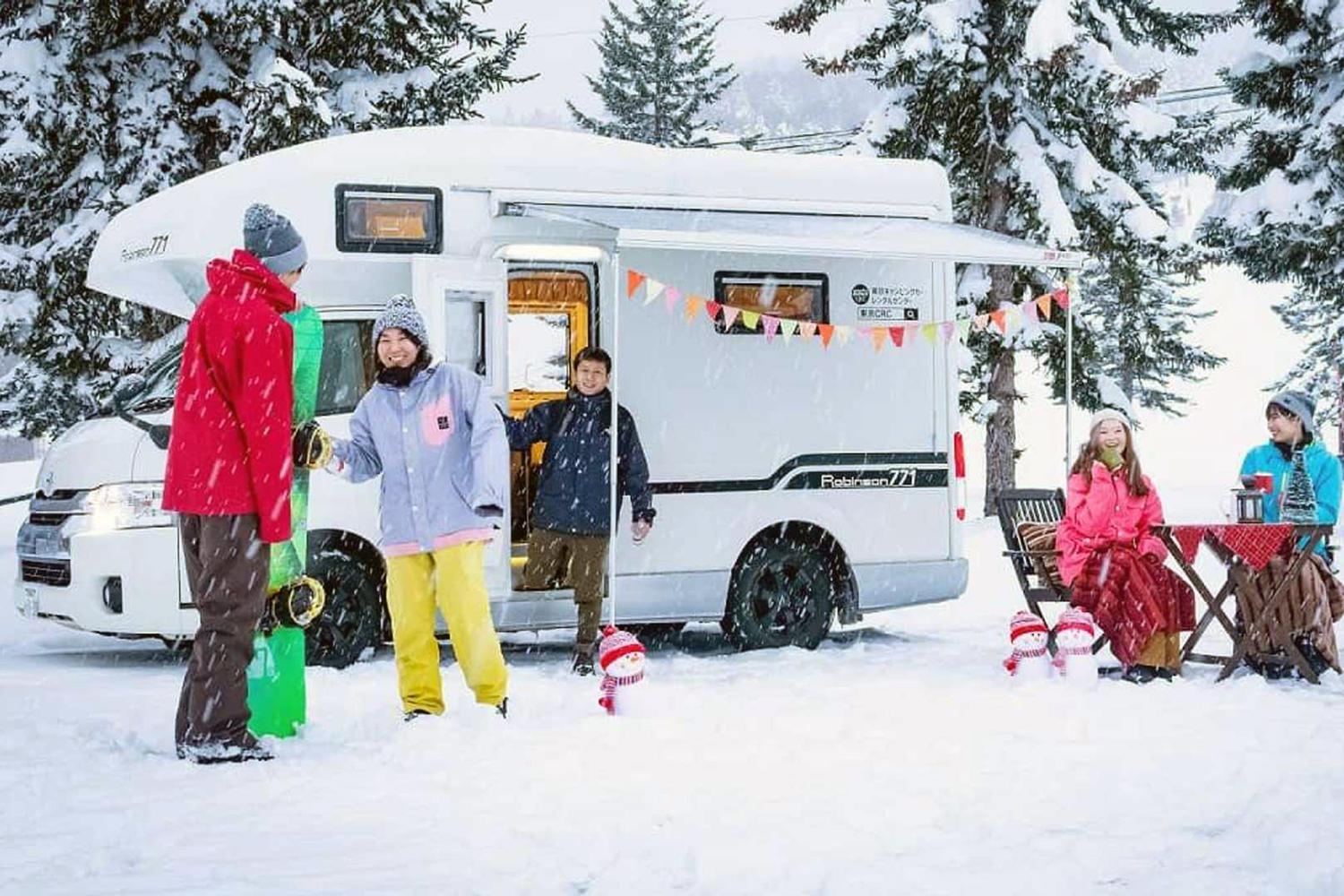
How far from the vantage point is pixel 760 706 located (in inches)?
292

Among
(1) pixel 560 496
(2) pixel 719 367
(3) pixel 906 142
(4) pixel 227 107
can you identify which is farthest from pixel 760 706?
(3) pixel 906 142

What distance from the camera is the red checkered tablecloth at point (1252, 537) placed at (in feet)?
26.9

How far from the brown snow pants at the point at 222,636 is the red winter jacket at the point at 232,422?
0.25 ft

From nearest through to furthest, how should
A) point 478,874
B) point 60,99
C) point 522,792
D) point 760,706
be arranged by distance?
point 478,874
point 522,792
point 760,706
point 60,99

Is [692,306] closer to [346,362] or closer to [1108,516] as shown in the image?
[346,362]

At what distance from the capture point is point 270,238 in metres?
6.12

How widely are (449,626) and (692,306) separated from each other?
2.88m

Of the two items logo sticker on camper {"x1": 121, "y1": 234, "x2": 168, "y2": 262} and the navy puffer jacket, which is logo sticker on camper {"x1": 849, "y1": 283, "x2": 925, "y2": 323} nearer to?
the navy puffer jacket

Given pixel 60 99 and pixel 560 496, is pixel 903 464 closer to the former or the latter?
pixel 560 496

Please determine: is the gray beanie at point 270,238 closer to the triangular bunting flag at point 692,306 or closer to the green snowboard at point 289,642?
the green snowboard at point 289,642

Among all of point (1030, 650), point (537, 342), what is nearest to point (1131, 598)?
point (1030, 650)

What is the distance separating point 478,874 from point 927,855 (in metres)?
1.21

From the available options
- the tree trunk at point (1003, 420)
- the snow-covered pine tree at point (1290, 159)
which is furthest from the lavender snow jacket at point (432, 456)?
the snow-covered pine tree at point (1290, 159)

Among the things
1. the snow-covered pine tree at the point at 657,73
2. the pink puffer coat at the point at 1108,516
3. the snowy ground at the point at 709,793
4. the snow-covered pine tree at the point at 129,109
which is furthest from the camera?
the snow-covered pine tree at the point at 657,73
